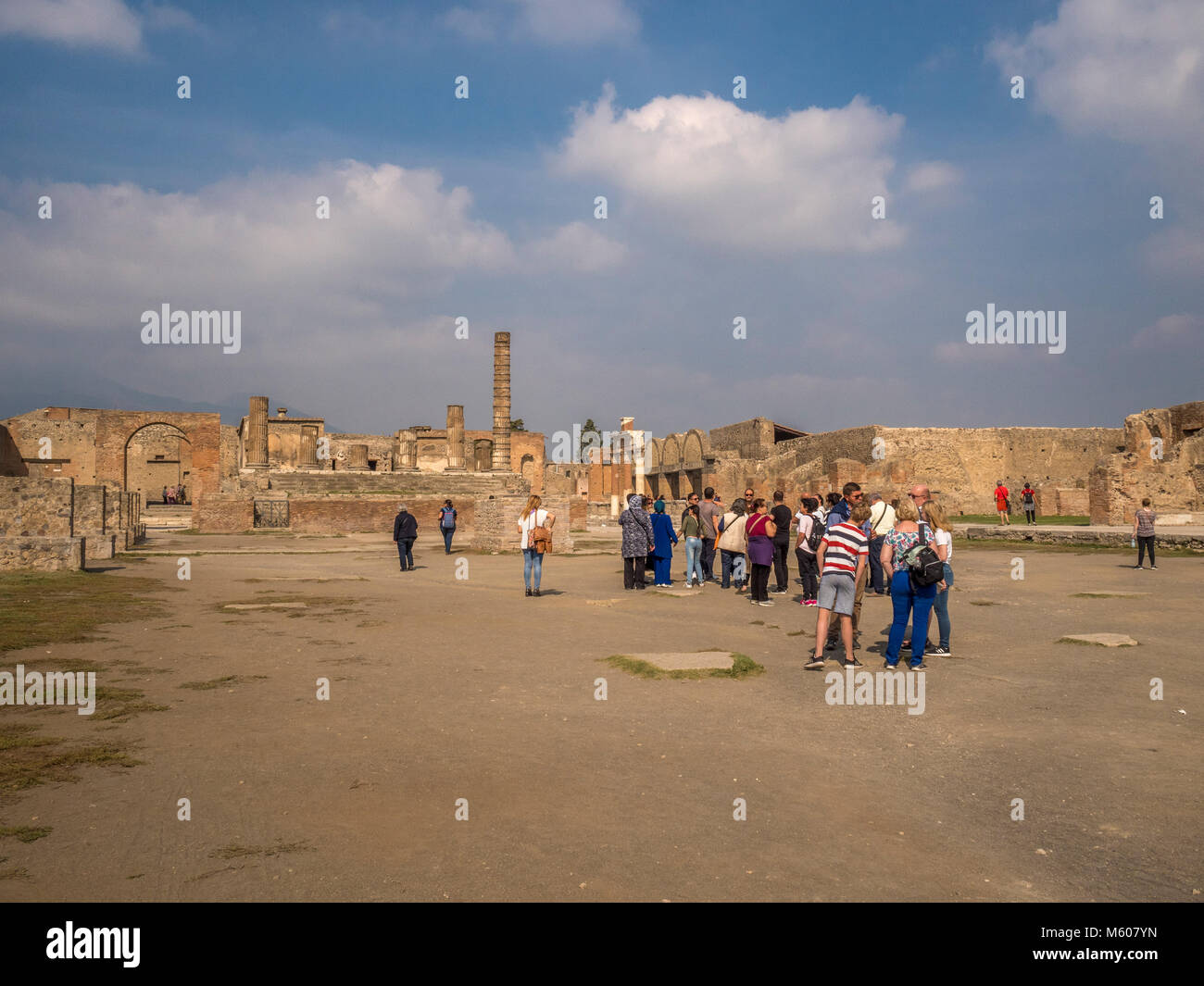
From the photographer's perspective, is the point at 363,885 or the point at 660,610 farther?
the point at 660,610

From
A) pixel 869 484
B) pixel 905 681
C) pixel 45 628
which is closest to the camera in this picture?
pixel 905 681

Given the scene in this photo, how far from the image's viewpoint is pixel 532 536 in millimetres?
12734

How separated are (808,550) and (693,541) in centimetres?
326

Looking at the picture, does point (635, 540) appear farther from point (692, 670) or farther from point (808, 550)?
point (692, 670)

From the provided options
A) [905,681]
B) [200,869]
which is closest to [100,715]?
[200,869]

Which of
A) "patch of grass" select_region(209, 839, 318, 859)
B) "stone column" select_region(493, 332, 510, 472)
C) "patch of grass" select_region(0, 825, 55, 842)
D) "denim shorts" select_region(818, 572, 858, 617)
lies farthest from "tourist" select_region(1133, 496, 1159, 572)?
"stone column" select_region(493, 332, 510, 472)

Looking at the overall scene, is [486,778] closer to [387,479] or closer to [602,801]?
[602,801]

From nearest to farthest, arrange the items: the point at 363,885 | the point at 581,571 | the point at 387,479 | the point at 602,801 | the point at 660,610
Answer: the point at 363,885 < the point at 602,801 < the point at 660,610 < the point at 581,571 < the point at 387,479

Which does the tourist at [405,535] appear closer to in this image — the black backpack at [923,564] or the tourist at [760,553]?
the tourist at [760,553]

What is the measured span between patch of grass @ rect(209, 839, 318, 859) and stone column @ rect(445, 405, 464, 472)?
47.4 metres

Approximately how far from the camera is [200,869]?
3406 mm

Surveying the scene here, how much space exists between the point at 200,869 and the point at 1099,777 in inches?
176

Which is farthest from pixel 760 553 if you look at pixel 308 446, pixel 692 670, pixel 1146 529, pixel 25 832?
pixel 308 446

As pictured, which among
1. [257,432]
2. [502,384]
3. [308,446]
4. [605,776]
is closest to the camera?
[605,776]
